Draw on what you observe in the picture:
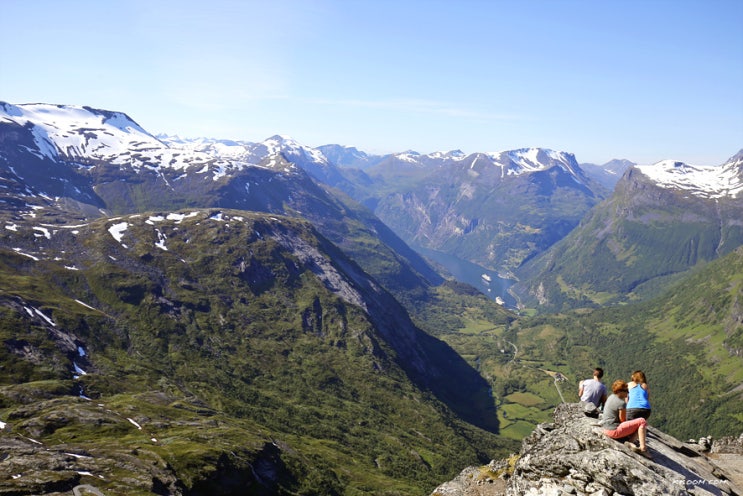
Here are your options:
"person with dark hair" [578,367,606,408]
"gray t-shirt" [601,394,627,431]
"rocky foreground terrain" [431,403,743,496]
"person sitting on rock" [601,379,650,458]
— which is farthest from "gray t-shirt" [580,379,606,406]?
"person sitting on rock" [601,379,650,458]

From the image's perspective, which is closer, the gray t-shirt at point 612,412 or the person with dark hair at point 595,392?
the gray t-shirt at point 612,412

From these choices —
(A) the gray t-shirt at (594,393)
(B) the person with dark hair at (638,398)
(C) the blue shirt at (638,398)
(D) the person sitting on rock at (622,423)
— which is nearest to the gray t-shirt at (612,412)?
(D) the person sitting on rock at (622,423)

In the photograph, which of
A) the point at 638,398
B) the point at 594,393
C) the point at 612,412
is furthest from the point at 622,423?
the point at 594,393

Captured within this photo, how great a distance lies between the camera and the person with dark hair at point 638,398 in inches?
1185

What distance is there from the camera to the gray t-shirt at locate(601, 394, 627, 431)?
31.8m

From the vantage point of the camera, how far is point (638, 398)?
30.3m

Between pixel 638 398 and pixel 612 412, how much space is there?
9.52 feet

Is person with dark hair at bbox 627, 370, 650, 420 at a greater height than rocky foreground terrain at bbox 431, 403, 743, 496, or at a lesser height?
greater

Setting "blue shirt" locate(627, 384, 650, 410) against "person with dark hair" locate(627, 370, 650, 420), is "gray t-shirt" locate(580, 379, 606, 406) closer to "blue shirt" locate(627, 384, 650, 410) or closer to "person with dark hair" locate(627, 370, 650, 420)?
"person with dark hair" locate(627, 370, 650, 420)

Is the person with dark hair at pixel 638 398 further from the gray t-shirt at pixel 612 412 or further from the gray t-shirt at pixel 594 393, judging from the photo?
the gray t-shirt at pixel 594 393

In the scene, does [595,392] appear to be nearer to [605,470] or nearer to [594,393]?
[594,393]

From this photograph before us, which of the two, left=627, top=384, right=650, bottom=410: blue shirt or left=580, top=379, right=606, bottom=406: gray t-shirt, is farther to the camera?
left=580, top=379, right=606, bottom=406: gray t-shirt

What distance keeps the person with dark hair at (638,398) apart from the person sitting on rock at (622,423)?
635 mm

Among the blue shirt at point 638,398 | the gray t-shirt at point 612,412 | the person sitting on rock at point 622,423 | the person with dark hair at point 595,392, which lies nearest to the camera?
the blue shirt at point 638,398
